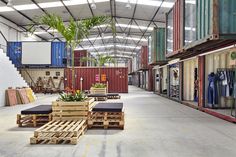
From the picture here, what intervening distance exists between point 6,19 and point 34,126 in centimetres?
1793

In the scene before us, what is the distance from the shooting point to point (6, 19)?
74.2 ft

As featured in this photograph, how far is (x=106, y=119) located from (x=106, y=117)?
6 cm

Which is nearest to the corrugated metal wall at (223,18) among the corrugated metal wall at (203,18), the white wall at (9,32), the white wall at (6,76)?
the corrugated metal wall at (203,18)

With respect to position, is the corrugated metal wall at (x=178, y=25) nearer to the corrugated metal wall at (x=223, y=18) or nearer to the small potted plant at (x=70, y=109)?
the corrugated metal wall at (x=223, y=18)

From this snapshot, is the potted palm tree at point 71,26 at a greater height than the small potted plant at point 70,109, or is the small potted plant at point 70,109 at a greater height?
the potted palm tree at point 71,26

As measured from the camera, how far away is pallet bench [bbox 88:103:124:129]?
23.3ft

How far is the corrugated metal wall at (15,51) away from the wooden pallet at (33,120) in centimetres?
1659

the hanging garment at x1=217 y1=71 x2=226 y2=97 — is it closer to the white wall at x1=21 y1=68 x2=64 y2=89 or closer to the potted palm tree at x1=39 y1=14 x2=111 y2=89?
the potted palm tree at x1=39 y1=14 x2=111 y2=89

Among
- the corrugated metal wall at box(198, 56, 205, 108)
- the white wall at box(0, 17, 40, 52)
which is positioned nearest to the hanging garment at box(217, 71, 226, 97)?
the corrugated metal wall at box(198, 56, 205, 108)

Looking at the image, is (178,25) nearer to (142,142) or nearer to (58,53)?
(142,142)

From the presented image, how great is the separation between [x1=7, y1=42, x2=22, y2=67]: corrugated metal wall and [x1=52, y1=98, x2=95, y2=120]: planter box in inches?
688

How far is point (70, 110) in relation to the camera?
284 inches

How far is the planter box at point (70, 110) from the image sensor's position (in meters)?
7.16

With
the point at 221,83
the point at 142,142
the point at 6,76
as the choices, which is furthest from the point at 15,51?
the point at 142,142
